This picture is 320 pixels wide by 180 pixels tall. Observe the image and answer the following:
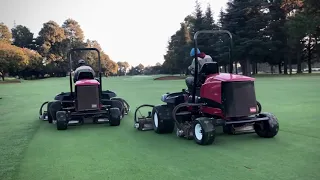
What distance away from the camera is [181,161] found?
545 centimetres

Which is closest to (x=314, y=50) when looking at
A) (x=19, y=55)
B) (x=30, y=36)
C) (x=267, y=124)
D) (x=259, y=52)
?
(x=259, y=52)

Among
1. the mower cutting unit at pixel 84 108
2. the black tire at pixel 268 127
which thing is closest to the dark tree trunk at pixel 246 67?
the mower cutting unit at pixel 84 108

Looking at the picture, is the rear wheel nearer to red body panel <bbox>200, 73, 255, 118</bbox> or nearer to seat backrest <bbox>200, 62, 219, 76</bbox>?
red body panel <bbox>200, 73, 255, 118</bbox>

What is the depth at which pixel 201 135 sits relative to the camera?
665 cm

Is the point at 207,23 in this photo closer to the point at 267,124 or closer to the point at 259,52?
the point at 259,52

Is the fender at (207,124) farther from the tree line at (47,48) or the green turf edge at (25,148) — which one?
the tree line at (47,48)

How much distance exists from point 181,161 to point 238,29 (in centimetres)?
4585

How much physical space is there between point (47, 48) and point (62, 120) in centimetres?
Answer: 8206

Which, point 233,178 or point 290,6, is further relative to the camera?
point 290,6

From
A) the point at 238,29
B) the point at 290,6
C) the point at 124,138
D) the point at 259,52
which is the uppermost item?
the point at 290,6

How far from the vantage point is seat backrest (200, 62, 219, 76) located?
7.27m

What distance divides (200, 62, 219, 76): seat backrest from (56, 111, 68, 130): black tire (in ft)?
13.3

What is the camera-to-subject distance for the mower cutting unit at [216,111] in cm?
663

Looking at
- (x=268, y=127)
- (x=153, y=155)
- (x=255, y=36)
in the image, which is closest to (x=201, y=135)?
(x=153, y=155)
